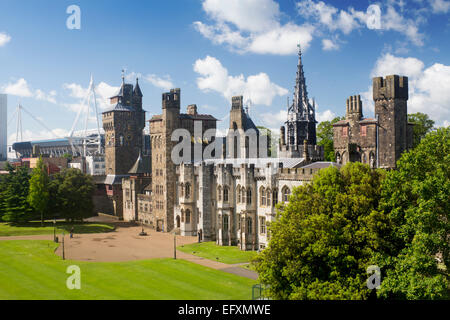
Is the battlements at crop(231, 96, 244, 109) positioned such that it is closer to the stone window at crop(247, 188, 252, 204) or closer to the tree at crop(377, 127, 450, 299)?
the stone window at crop(247, 188, 252, 204)

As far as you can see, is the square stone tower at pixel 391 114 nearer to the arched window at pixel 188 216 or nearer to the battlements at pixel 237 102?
the battlements at pixel 237 102

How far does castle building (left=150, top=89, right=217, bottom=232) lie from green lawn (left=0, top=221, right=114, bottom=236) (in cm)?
959

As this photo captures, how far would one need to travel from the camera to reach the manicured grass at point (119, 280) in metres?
37.0

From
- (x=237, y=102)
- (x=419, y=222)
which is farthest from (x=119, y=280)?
(x=237, y=102)

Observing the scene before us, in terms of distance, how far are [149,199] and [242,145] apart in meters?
19.9

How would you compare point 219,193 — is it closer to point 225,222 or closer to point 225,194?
point 225,194

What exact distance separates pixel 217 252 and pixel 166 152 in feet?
79.2

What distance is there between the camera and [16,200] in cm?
7700

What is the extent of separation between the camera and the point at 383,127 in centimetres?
6469

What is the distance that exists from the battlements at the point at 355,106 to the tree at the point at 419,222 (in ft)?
145
